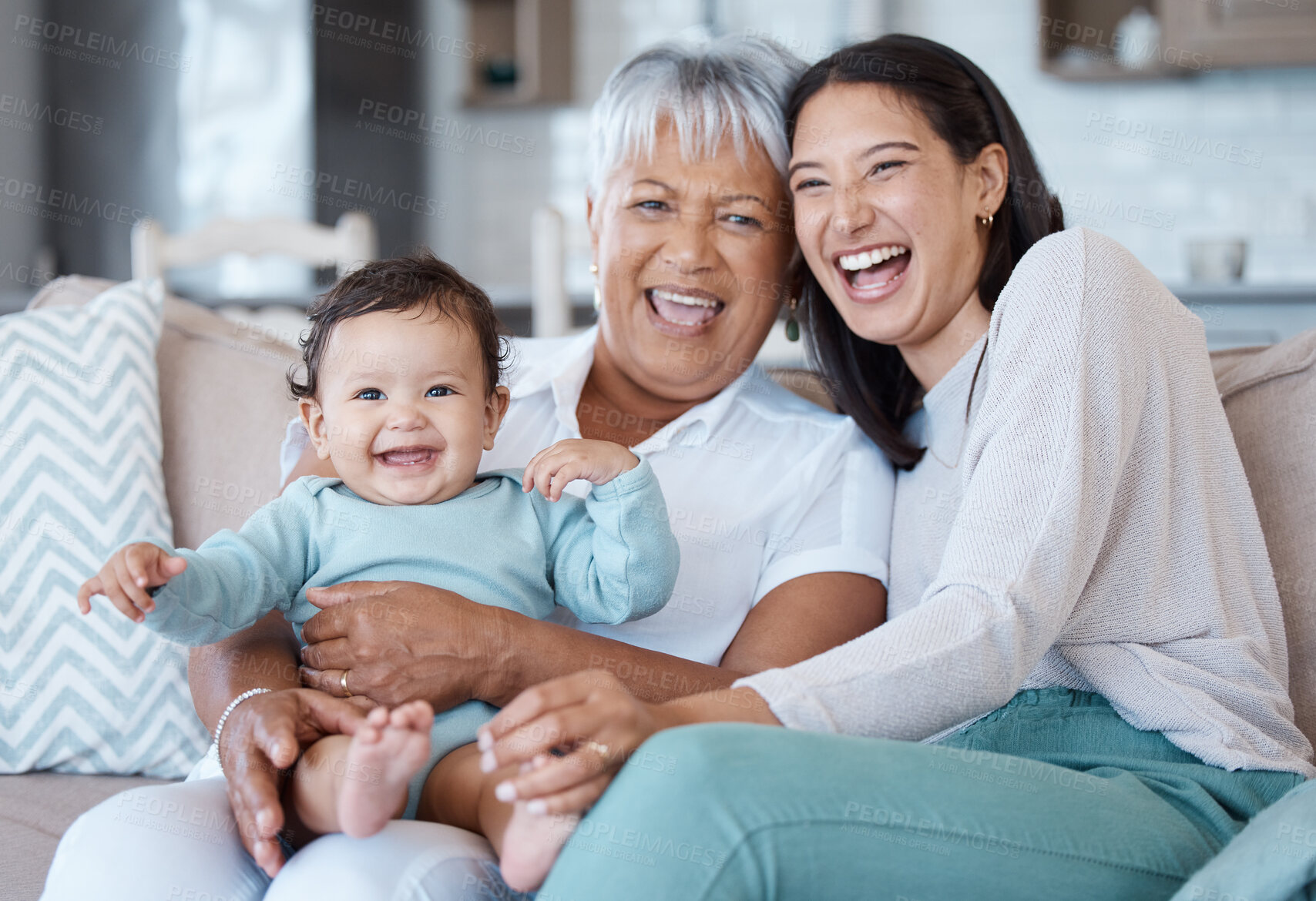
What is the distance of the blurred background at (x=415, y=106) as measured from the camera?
13.0ft

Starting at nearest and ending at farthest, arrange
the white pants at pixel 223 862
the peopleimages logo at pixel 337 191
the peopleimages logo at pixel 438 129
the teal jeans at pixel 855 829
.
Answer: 1. the teal jeans at pixel 855 829
2. the white pants at pixel 223 862
3. the peopleimages logo at pixel 337 191
4. the peopleimages logo at pixel 438 129

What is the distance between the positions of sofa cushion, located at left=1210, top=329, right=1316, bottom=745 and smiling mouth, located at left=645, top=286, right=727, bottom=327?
25.6 inches

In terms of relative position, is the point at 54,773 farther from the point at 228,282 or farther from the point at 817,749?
the point at 228,282

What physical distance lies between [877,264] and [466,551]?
0.66 meters

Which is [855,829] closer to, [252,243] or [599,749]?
[599,749]

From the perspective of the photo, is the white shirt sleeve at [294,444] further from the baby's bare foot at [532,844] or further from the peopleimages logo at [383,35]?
the peopleimages logo at [383,35]

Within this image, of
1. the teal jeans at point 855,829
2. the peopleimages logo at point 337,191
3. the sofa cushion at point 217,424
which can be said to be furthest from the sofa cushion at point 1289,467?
the peopleimages logo at point 337,191

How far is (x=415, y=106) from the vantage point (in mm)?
4738

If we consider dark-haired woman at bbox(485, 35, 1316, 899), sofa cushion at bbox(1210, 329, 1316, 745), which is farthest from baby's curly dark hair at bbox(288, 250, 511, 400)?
sofa cushion at bbox(1210, 329, 1316, 745)

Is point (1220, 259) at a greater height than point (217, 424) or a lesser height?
greater

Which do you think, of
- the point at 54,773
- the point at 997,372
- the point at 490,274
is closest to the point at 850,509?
the point at 997,372

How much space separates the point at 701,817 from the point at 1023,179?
100 cm

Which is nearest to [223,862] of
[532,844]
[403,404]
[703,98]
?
[532,844]

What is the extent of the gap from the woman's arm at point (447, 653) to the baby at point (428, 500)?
43 mm
